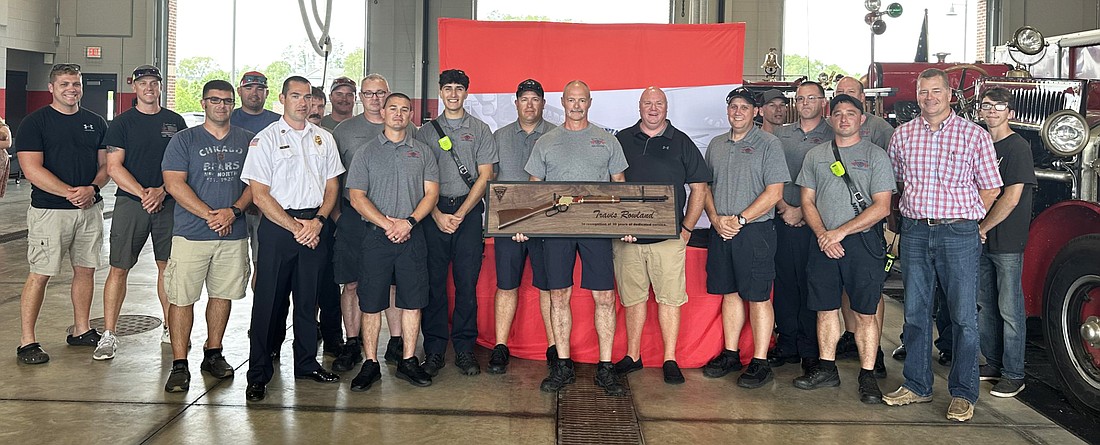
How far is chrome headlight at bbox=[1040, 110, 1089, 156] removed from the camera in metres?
4.43

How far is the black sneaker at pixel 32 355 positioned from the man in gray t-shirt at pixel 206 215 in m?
1.02

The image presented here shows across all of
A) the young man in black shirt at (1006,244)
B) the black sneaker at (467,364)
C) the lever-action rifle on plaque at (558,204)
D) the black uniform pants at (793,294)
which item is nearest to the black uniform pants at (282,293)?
the black sneaker at (467,364)

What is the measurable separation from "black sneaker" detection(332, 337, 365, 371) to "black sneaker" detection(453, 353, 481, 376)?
2.11 ft

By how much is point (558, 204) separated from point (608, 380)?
3.41 ft

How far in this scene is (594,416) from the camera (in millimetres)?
4336

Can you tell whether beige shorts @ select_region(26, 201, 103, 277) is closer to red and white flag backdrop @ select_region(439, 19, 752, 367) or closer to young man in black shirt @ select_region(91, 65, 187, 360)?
young man in black shirt @ select_region(91, 65, 187, 360)

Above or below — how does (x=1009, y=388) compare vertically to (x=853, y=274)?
below

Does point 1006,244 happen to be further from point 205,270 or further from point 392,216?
point 205,270

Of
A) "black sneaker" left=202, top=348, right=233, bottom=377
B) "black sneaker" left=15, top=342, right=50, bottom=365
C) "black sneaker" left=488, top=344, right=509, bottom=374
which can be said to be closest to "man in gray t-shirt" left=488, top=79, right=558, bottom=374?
"black sneaker" left=488, top=344, right=509, bottom=374

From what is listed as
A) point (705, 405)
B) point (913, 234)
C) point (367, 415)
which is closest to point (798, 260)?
point (913, 234)

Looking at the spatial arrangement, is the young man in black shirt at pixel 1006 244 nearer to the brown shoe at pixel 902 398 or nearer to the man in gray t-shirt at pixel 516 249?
the brown shoe at pixel 902 398

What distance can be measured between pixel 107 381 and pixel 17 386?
0.44 metres

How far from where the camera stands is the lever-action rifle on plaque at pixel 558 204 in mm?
4641

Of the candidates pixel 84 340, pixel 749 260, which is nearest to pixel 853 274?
pixel 749 260
